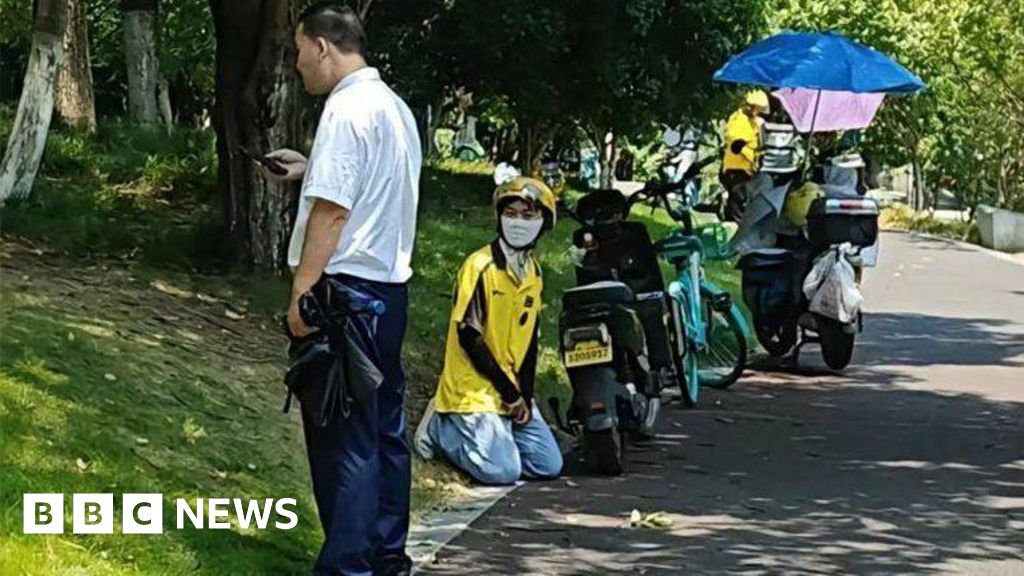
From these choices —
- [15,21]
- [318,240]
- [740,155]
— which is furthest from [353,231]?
[15,21]

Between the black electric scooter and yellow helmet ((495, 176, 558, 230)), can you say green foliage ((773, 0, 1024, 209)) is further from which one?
yellow helmet ((495, 176, 558, 230))

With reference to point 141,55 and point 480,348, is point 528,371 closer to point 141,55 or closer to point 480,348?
point 480,348

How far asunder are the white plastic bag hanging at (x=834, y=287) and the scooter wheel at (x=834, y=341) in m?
0.11

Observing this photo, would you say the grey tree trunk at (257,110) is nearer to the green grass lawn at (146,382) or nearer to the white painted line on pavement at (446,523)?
the green grass lawn at (146,382)

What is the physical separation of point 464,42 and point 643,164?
32.2 metres

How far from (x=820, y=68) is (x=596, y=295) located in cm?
582

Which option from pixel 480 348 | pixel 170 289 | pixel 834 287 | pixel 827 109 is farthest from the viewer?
pixel 827 109

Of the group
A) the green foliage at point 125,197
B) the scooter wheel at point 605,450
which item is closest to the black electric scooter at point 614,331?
the scooter wheel at point 605,450

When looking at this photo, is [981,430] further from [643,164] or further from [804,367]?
[643,164]

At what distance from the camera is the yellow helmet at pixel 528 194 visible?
360 inches

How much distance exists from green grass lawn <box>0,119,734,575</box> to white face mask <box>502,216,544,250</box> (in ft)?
3.98

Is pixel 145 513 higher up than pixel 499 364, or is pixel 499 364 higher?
pixel 499 364

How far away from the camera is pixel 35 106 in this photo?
1170 cm

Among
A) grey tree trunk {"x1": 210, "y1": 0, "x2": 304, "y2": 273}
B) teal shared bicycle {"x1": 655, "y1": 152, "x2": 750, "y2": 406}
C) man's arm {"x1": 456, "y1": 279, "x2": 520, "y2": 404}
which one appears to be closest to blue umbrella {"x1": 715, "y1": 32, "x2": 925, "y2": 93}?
teal shared bicycle {"x1": 655, "y1": 152, "x2": 750, "y2": 406}
